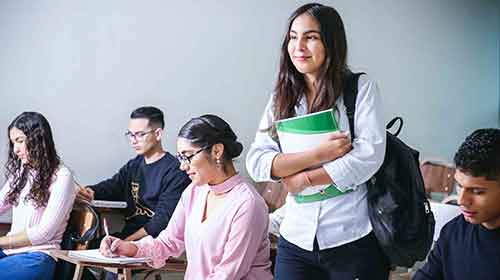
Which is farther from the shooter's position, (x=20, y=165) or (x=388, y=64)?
(x=388, y=64)

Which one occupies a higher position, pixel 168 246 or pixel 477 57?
pixel 477 57

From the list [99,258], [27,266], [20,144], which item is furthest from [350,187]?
[20,144]

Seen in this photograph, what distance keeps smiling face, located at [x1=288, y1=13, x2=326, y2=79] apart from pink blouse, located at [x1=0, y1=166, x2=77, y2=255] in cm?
190

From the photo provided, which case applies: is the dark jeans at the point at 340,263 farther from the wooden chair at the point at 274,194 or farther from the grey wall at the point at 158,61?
the grey wall at the point at 158,61

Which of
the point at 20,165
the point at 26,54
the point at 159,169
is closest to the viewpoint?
the point at 20,165

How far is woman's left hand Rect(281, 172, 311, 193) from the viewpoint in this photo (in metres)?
2.00

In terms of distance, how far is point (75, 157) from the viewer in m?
4.68

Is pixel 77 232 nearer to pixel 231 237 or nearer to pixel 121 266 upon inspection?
pixel 121 266

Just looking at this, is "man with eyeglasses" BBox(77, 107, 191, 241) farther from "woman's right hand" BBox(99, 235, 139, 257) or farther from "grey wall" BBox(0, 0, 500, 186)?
"woman's right hand" BBox(99, 235, 139, 257)

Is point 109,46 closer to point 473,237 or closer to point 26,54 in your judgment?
point 26,54

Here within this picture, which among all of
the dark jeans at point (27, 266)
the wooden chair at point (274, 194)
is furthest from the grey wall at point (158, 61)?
the dark jeans at point (27, 266)

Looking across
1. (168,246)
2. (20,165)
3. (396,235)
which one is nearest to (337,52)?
(396,235)

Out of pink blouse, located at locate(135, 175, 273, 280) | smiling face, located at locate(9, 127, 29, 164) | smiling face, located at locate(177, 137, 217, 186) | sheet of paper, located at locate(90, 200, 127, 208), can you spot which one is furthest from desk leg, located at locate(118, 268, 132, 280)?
sheet of paper, located at locate(90, 200, 127, 208)

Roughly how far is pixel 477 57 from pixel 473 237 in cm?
438
